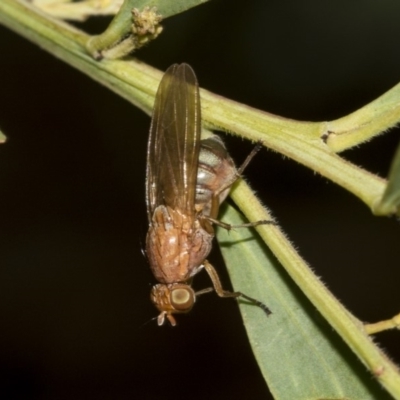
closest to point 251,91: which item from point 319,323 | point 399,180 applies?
point 319,323

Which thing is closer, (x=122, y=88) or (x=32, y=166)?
(x=122, y=88)

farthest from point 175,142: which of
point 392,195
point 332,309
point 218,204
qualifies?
point 392,195

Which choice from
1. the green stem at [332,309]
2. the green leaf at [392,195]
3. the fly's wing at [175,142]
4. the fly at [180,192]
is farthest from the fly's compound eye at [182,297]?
the green leaf at [392,195]

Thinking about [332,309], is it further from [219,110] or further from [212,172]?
[212,172]

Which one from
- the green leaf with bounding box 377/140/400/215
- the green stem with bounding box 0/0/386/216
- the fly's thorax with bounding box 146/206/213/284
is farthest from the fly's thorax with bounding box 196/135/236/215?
the green leaf with bounding box 377/140/400/215

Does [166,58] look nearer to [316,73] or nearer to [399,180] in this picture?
[316,73]

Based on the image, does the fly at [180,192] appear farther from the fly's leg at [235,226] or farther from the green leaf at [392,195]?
the green leaf at [392,195]
